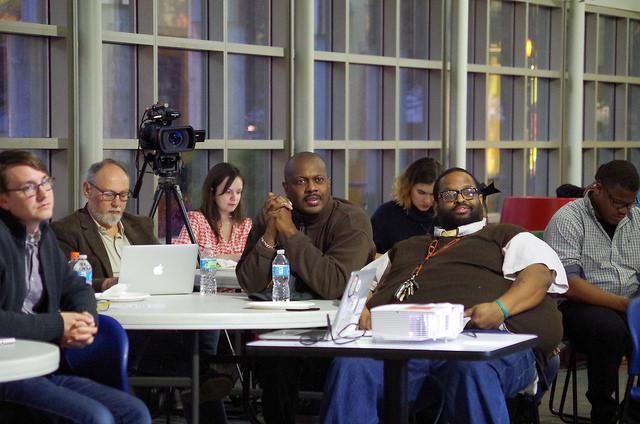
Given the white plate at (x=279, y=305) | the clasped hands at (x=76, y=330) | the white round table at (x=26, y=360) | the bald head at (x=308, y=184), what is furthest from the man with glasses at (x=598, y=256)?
the white round table at (x=26, y=360)

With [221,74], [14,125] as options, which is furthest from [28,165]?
[221,74]

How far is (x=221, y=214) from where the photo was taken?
698 centimetres

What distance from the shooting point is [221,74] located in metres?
7.62

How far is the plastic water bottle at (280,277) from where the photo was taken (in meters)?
4.62

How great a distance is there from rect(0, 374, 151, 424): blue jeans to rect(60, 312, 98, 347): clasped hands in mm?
145

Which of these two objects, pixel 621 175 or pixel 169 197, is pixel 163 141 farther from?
pixel 621 175

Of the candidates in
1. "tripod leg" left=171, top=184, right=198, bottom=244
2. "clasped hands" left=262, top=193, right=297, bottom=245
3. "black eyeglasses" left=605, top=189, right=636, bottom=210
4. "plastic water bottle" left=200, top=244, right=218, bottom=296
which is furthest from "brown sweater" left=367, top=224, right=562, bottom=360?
"tripod leg" left=171, top=184, right=198, bottom=244

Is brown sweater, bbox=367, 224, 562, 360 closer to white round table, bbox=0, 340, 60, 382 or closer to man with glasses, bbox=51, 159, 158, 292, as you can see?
man with glasses, bbox=51, 159, 158, 292

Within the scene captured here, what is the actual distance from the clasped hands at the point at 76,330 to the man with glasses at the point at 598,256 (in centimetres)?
262

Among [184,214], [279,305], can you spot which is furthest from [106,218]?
[279,305]

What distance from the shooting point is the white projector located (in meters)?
3.58

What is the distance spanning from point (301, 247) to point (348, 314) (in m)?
1.05

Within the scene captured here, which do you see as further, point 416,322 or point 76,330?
point 76,330

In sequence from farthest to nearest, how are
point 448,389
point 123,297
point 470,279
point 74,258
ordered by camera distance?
1. point 74,258
2. point 470,279
3. point 123,297
4. point 448,389
